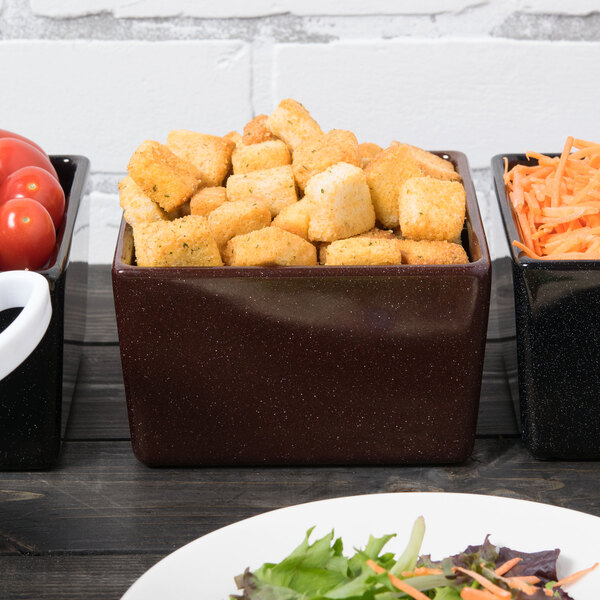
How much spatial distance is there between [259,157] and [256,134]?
0.21ft

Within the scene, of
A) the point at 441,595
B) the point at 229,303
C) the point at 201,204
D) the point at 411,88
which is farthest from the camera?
the point at 411,88

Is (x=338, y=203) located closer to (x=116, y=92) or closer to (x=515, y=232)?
(x=515, y=232)

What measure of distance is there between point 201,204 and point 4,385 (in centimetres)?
24

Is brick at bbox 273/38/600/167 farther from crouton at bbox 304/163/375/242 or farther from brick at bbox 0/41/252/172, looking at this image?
crouton at bbox 304/163/375/242

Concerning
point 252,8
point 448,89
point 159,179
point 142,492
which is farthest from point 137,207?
point 448,89

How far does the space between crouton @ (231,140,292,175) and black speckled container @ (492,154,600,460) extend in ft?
0.75

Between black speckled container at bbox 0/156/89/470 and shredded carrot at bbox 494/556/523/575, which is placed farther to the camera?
black speckled container at bbox 0/156/89/470

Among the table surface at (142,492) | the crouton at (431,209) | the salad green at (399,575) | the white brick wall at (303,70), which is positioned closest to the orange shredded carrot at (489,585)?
the salad green at (399,575)

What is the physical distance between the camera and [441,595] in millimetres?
645

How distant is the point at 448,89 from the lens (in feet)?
5.61

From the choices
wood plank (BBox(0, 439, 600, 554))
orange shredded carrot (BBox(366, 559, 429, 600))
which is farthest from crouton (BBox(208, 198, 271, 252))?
orange shredded carrot (BBox(366, 559, 429, 600))

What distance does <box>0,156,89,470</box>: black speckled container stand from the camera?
84 cm

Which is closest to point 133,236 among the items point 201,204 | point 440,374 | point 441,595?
point 201,204

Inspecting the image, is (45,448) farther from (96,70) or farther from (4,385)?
(96,70)
